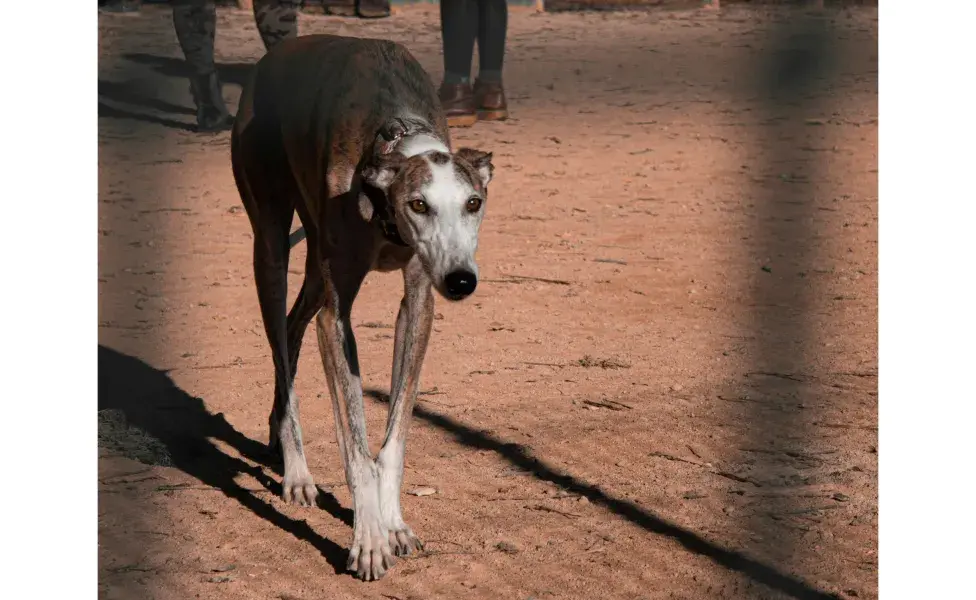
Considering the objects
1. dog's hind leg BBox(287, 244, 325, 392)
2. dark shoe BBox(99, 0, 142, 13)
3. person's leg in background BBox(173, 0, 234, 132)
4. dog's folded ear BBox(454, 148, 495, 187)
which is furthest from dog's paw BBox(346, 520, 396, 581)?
dark shoe BBox(99, 0, 142, 13)

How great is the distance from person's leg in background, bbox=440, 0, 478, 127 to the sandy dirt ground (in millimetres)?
268

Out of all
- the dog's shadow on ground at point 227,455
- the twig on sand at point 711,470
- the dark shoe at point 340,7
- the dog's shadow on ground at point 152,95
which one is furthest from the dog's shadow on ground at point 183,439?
the dark shoe at point 340,7

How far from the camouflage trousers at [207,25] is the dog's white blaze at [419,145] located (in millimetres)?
5279

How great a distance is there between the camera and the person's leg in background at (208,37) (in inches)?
342

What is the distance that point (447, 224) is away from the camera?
128 inches

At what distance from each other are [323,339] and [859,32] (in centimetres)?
943

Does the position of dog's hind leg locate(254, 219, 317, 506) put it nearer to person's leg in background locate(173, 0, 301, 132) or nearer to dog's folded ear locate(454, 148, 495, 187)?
dog's folded ear locate(454, 148, 495, 187)

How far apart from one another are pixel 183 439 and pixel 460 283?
71.2 inches

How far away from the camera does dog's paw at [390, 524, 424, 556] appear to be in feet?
12.1

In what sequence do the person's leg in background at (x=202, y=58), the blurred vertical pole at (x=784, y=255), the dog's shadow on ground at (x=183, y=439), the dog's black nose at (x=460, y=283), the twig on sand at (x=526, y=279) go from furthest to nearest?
the person's leg in background at (x=202, y=58)
the twig on sand at (x=526, y=279)
the blurred vertical pole at (x=784, y=255)
the dog's shadow on ground at (x=183, y=439)
the dog's black nose at (x=460, y=283)

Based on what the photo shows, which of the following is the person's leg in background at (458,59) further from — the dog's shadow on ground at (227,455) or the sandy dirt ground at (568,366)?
the dog's shadow on ground at (227,455)

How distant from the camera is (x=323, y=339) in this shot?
145 inches

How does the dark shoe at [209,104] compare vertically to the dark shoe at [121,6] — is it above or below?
below

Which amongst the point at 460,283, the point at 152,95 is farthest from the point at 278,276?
the point at 152,95
